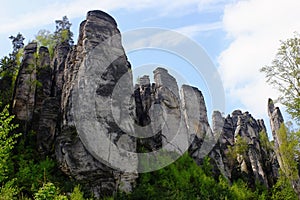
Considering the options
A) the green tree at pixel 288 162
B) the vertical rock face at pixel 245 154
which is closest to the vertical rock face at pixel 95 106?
the vertical rock face at pixel 245 154

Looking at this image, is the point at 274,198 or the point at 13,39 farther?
the point at 13,39

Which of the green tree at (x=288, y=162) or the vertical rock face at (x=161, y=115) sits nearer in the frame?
the vertical rock face at (x=161, y=115)

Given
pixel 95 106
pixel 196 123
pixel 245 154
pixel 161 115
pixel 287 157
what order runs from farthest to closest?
pixel 245 154, pixel 196 123, pixel 287 157, pixel 161 115, pixel 95 106

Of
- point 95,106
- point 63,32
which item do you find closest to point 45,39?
point 63,32

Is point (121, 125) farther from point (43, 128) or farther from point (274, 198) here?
point (274, 198)

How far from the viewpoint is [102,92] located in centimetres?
2011

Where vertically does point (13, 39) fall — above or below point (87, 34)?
above

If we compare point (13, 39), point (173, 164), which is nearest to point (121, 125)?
point (173, 164)

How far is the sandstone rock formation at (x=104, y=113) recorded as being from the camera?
18625mm

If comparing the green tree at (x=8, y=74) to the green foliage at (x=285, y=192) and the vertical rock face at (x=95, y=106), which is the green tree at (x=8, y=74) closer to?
the vertical rock face at (x=95, y=106)

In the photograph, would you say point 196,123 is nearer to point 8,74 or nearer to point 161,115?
point 161,115

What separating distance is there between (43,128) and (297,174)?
840 inches

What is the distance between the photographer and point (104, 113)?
19531 millimetres

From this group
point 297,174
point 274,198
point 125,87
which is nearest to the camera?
point 125,87
